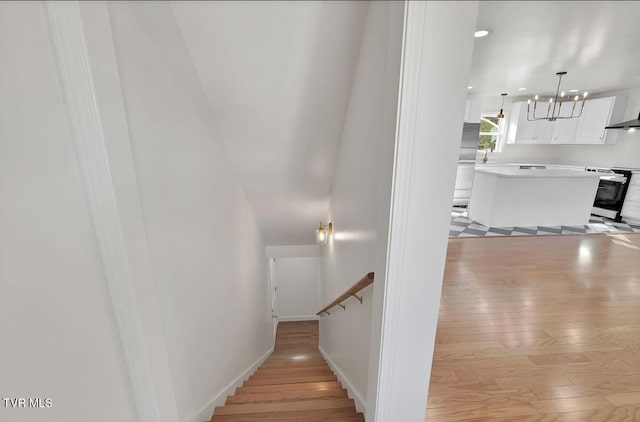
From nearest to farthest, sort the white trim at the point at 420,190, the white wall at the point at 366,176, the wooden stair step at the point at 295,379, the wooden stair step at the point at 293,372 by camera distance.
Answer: the white trim at the point at 420,190 → the white wall at the point at 366,176 → the wooden stair step at the point at 295,379 → the wooden stair step at the point at 293,372

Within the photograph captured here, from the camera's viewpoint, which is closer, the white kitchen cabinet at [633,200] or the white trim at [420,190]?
the white trim at [420,190]

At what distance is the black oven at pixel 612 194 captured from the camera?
5203mm

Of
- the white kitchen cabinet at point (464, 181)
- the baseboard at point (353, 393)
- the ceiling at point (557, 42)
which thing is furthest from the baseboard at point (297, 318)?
the ceiling at point (557, 42)

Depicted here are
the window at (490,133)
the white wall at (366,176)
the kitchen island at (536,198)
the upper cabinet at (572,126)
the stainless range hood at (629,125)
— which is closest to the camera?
the white wall at (366,176)

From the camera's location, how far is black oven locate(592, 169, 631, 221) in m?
5.20

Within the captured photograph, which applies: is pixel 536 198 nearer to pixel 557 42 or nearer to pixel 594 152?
pixel 557 42

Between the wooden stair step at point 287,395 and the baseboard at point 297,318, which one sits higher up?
the wooden stair step at point 287,395

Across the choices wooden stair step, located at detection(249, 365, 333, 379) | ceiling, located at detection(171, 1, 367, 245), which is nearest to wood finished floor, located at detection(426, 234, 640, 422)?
wooden stair step, located at detection(249, 365, 333, 379)

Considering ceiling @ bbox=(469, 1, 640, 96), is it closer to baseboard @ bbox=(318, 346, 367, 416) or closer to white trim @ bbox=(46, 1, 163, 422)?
white trim @ bbox=(46, 1, 163, 422)

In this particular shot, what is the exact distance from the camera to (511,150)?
677cm

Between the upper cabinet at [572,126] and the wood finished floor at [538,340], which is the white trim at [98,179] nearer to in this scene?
the wood finished floor at [538,340]

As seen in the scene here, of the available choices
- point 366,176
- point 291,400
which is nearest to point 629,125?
point 366,176

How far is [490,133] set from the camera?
Answer: 6.78 metres

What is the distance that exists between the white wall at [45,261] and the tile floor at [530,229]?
4237 mm
